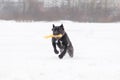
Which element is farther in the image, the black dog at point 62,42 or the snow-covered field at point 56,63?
the black dog at point 62,42

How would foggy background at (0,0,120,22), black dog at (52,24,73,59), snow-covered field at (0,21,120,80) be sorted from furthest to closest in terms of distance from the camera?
foggy background at (0,0,120,22), black dog at (52,24,73,59), snow-covered field at (0,21,120,80)

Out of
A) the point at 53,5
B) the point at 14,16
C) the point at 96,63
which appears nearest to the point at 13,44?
the point at 96,63

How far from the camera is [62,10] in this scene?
40.8 m

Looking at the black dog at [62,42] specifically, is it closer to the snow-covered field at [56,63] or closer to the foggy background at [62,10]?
the snow-covered field at [56,63]

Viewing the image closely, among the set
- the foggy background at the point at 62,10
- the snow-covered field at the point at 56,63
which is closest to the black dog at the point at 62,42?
the snow-covered field at the point at 56,63

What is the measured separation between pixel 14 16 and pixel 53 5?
19.7ft

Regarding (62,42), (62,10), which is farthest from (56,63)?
(62,10)

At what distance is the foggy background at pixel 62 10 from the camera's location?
38156 millimetres

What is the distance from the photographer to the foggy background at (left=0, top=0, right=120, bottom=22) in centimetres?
3816

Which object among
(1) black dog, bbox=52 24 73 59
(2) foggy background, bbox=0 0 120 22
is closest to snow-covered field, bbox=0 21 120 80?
(1) black dog, bbox=52 24 73 59

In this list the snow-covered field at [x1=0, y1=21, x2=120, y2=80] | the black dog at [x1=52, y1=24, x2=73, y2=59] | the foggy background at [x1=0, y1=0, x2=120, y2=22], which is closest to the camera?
the snow-covered field at [x1=0, y1=21, x2=120, y2=80]

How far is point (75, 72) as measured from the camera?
9.95 metres

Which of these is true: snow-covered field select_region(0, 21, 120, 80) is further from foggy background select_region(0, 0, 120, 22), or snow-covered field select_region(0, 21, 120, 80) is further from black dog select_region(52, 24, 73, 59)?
foggy background select_region(0, 0, 120, 22)

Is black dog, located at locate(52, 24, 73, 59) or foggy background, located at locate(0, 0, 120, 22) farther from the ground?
black dog, located at locate(52, 24, 73, 59)
